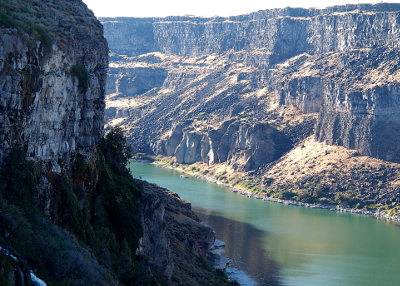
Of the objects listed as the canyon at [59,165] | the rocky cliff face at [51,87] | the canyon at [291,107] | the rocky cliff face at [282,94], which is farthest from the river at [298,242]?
the rocky cliff face at [51,87]

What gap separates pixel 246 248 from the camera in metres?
67.1

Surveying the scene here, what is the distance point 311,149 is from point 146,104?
233ft

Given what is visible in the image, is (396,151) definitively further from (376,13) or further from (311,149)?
(376,13)

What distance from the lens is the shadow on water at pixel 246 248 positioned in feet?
189

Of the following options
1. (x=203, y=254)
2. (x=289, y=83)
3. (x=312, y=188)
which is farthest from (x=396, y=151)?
(x=203, y=254)

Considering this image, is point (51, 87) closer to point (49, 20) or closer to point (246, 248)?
point (49, 20)

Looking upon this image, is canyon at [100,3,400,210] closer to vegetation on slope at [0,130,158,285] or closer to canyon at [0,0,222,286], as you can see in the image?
vegetation on slope at [0,130,158,285]

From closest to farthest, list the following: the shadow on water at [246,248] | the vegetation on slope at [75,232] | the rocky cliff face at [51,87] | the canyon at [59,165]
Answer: the vegetation on slope at [75,232]
the canyon at [59,165]
the rocky cliff face at [51,87]
the shadow on water at [246,248]

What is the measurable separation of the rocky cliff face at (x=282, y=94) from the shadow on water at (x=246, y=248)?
48662mm

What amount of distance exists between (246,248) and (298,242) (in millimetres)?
8147

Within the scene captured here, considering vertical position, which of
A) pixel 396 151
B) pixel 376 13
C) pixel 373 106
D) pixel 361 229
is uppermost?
pixel 376 13

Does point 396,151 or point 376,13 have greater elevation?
point 376,13

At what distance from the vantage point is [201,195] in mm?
104250

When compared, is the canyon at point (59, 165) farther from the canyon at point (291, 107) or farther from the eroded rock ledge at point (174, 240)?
the canyon at point (291, 107)
